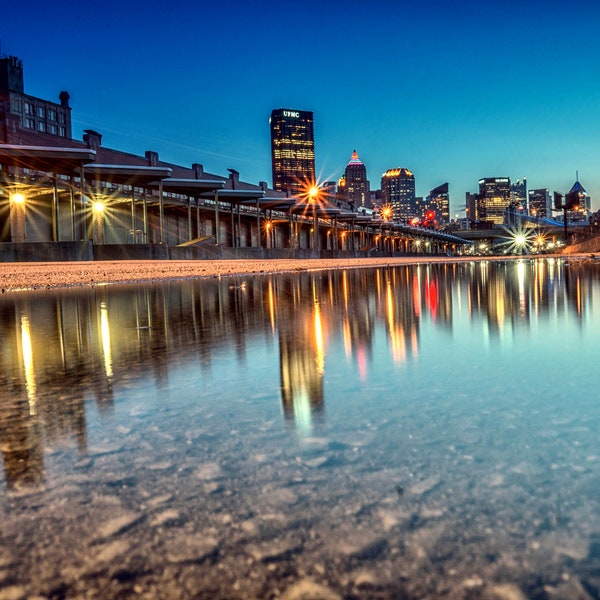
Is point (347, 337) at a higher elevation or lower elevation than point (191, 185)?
Result: lower

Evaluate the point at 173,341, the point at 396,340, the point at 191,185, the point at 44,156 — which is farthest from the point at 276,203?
the point at 396,340

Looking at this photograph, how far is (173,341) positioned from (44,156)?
2642 cm

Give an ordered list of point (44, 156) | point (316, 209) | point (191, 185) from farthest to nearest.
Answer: point (316, 209) < point (191, 185) < point (44, 156)

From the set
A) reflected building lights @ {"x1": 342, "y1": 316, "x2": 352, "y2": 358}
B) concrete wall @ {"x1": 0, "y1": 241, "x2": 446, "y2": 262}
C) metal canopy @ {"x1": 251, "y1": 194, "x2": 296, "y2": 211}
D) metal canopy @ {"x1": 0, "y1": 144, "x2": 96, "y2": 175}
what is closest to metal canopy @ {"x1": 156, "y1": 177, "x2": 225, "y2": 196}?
concrete wall @ {"x1": 0, "y1": 241, "x2": 446, "y2": 262}

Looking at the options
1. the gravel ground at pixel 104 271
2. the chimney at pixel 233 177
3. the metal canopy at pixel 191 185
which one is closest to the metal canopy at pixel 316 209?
the chimney at pixel 233 177

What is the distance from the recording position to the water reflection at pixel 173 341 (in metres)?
3.65

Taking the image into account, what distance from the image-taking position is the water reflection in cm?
365

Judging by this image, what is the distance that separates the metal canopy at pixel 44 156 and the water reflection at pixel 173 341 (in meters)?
18.2

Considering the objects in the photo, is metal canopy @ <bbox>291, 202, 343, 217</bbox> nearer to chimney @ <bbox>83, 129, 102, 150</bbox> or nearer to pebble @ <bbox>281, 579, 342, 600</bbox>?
chimney @ <bbox>83, 129, 102, 150</bbox>

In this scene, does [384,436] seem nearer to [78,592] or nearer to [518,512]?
[518,512]

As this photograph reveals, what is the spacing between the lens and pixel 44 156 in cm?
2934

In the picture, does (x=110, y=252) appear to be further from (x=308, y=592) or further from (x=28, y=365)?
(x=308, y=592)

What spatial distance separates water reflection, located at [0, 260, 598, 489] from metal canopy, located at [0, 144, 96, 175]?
1820 centimetres

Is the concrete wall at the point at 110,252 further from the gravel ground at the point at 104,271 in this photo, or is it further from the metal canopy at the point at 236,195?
the metal canopy at the point at 236,195
